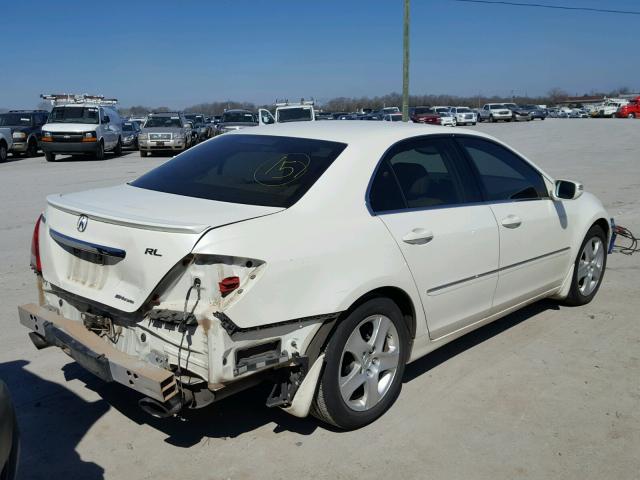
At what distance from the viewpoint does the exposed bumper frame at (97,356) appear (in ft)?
9.86

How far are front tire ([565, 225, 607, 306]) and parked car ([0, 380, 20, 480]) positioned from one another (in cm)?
447

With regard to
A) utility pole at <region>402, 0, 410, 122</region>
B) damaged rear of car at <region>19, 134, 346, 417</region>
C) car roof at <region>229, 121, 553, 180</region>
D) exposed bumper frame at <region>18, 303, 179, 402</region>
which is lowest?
exposed bumper frame at <region>18, 303, 179, 402</region>

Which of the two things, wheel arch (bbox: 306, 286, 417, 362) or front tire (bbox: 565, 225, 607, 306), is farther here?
front tire (bbox: 565, 225, 607, 306)

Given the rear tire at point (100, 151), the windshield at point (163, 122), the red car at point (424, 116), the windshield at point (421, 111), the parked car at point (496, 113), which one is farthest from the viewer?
the parked car at point (496, 113)

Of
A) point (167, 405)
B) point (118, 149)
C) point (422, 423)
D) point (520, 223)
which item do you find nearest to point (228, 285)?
point (167, 405)

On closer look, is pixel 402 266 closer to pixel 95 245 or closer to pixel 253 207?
pixel 253 207

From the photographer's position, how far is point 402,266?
3713mm

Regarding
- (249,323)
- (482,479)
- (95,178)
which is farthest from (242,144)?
(95,178)

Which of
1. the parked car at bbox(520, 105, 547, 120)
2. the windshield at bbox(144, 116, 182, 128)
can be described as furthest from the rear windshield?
the parked car at bbox(520, 105, 547, 120)

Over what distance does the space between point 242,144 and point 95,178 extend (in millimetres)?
13556

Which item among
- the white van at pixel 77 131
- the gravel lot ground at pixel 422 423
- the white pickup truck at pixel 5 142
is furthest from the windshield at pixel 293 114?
the gravel lot ground at pixel 422 423

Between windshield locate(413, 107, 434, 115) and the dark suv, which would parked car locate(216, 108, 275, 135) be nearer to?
the dark suv

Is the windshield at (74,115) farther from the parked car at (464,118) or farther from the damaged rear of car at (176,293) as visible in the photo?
the parked car at (464,118)

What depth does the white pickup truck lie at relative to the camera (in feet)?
76.6
